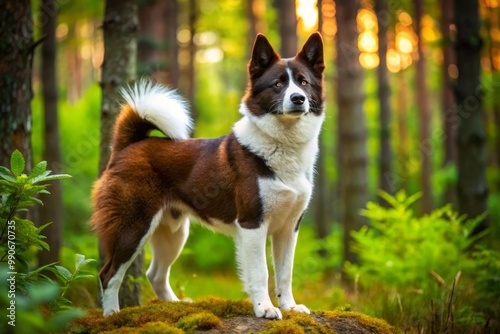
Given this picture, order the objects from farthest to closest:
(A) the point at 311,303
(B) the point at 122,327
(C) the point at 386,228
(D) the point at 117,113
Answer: (C) the point at 386,228 → (A) the point at 311,303 → (D) the point at 117,113 → (B) the point at 122,327

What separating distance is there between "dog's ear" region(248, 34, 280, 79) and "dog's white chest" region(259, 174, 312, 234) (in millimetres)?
1000

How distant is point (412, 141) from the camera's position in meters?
24.9

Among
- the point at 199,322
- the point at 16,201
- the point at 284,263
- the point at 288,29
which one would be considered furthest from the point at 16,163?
the point at 288,29

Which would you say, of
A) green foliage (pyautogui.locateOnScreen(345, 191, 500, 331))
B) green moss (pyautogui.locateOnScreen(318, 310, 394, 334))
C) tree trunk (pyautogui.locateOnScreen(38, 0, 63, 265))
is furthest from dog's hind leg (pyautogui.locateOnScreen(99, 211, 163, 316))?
tree trunk (pyautogui.locateOnScreen(38, 0, 63, 265))

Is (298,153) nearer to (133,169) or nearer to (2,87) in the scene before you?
(133,169)

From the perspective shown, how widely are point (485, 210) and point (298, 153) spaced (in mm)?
4589

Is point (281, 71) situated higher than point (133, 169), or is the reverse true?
point (281, 71)

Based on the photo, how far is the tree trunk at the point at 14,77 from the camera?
182 inches

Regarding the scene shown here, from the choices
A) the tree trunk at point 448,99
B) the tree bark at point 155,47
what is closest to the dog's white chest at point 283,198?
the tree bark at point 155,47

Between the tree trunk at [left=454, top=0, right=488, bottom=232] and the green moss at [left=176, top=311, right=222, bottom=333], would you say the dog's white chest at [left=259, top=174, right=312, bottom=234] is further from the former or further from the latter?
the tree trunk at [left=454, top=0, right=488, bottom=232]

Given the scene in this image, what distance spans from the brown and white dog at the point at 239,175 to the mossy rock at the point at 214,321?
0.57ft

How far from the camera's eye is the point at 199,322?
11.8ft

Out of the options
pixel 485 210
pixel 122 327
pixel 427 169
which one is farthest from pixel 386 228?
pixel 427 169

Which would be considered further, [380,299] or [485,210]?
[485,210]
